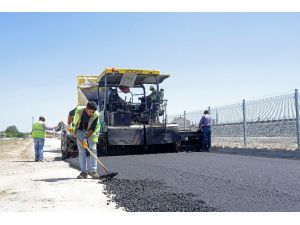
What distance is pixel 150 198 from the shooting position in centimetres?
450

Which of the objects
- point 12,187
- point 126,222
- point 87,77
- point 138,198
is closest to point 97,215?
point 126,222

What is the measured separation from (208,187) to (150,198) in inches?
38.5

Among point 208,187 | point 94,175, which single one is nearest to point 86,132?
point 94,175

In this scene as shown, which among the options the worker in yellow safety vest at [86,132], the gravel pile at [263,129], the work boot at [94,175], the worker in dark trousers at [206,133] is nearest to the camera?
the work boot at [94,175]

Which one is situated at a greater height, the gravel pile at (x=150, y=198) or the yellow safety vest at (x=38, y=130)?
the yellow safety vest at (x=38, y=130)

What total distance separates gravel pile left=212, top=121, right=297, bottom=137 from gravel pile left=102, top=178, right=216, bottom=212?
5.82 m

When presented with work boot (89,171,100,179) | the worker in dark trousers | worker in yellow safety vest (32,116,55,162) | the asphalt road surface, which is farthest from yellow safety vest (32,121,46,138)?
work boot (89,171,100,179)

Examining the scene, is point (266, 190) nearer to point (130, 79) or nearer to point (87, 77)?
point (130, 79)

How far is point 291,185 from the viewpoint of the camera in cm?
512

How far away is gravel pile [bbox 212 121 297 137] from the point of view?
34.4ft

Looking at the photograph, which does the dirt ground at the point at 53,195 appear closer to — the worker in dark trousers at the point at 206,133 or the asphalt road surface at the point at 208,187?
the asphalt road surface at the point at 208,187

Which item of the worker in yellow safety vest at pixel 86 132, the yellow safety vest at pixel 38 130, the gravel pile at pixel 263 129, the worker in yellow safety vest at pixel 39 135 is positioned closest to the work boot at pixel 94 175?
the worker in yellow safety vest at pixel 86 132

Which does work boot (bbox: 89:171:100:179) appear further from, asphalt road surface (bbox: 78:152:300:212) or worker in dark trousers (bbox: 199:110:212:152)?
worker in dark trousers (bbox: 199:110:212:152)

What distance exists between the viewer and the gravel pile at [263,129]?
10.5 meters
